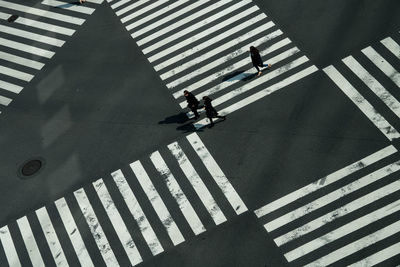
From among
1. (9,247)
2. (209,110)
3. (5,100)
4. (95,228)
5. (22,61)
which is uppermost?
(22,61)

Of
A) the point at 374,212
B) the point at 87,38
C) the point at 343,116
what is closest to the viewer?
the point at 374,212

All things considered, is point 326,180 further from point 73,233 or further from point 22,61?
point 22,61

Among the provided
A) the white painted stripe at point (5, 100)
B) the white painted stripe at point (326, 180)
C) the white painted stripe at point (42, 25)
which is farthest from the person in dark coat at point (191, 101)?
the white painted stripe at point (42, 25)

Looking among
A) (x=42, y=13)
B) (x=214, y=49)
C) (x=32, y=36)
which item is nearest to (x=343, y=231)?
(x=214, y=49)

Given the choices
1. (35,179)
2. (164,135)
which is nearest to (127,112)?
(164,135)

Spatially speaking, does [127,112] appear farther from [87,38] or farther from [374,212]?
[374,212]

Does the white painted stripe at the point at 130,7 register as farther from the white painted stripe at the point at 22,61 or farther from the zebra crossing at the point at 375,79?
Result: the zebra crossing at the point at 375,79

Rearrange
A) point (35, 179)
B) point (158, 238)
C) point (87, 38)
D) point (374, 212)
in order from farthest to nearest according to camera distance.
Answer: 1. point (87, 38)
2. point (35, 179)
3. point (158, 238)
4. point (374, 212)
